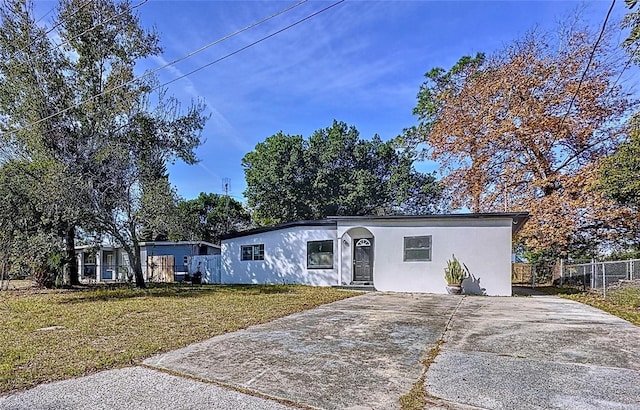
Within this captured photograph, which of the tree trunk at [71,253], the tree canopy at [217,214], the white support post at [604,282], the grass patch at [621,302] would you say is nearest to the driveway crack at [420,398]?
the grass patch at [621,302]

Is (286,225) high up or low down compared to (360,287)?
up

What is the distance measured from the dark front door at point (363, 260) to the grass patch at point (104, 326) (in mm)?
3351

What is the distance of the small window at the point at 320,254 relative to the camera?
15.3 meters

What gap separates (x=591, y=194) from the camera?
1427cm

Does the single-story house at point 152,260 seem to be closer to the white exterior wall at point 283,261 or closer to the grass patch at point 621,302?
the white exterior wall at point 283,261

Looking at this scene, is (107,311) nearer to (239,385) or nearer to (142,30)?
(239,385)

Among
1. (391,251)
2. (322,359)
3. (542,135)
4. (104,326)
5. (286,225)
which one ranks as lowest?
(104,326)

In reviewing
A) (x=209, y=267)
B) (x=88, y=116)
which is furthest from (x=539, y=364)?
(x=209, y=267)

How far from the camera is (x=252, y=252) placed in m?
17.5

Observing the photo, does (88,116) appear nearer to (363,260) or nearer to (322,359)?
(363,260)

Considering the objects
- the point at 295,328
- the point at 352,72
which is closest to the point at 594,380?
the point at 295,328

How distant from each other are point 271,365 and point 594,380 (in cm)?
316

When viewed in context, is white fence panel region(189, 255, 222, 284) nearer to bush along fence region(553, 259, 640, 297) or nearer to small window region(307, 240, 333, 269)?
small window region(307, 240, 333, 269)

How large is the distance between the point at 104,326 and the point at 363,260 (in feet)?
31.5
